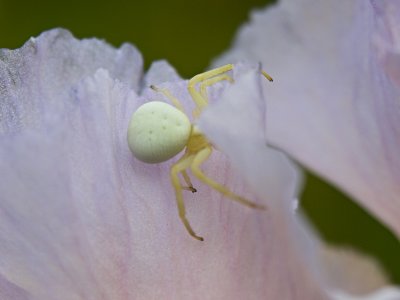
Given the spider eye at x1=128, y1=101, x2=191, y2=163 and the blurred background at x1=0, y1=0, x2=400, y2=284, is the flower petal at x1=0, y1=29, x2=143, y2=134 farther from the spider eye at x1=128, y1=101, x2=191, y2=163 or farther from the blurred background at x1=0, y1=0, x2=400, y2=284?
the blurred background at x1=0, y1=0, x2=400, y2=284

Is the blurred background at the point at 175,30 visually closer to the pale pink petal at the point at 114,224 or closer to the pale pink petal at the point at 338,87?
the pale pink petal at the point at 338,87

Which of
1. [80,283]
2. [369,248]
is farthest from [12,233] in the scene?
[369,248]

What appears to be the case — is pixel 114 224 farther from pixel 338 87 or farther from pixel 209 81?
pixel 338 87

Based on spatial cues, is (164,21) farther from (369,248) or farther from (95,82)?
(95,82)

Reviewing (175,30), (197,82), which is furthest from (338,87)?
(175,30)

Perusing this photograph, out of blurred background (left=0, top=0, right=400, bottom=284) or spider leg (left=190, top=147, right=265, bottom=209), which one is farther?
blurred background (left=0, top=0, right=400, bottom=284)

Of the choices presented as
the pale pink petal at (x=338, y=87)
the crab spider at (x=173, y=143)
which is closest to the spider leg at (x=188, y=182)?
the crab spider at (x=173, y=143)

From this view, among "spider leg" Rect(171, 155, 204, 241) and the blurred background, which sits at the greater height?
"spider leg" Rect(171, 155, 204, 241)

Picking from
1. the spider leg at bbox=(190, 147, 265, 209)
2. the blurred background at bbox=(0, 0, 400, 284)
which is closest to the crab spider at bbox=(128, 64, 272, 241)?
the spider leg at bbox=(190, 147, 265, 209)
